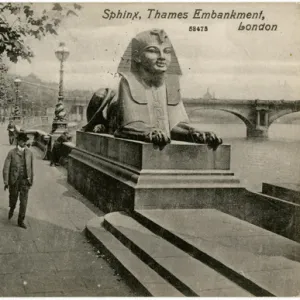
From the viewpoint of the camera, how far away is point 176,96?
7918mm

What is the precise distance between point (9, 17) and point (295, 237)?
204 inches

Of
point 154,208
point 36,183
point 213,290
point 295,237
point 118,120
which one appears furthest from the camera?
point 36,183

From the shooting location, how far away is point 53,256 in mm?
5305

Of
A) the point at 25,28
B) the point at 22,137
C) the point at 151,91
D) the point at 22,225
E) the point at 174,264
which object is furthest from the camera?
the point at 151,91

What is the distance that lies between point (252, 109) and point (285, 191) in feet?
95.1

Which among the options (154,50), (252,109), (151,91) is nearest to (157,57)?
(154,50)

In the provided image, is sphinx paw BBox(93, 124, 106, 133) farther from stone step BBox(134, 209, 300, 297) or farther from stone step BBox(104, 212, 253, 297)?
stone step BBox(104, 212, 253, 297)

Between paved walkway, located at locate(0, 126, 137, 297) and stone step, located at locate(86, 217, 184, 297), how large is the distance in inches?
3.7

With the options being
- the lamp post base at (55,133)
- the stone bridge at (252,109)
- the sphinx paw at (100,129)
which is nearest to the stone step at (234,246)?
the sphinx paw at (100,129)

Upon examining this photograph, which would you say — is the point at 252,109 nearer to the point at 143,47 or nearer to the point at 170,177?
the point at 143,47

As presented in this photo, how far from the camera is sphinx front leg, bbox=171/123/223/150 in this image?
6.68 m

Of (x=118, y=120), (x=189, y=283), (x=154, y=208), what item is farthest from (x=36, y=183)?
(x=189, y=283)

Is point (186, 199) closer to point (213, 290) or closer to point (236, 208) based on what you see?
point (236, 208)

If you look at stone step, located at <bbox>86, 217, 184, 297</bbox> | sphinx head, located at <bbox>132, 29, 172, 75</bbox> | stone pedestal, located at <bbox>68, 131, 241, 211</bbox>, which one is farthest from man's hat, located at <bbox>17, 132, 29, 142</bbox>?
sphinx head, located at <bbox>132, 29, 172, 75</bbox>
